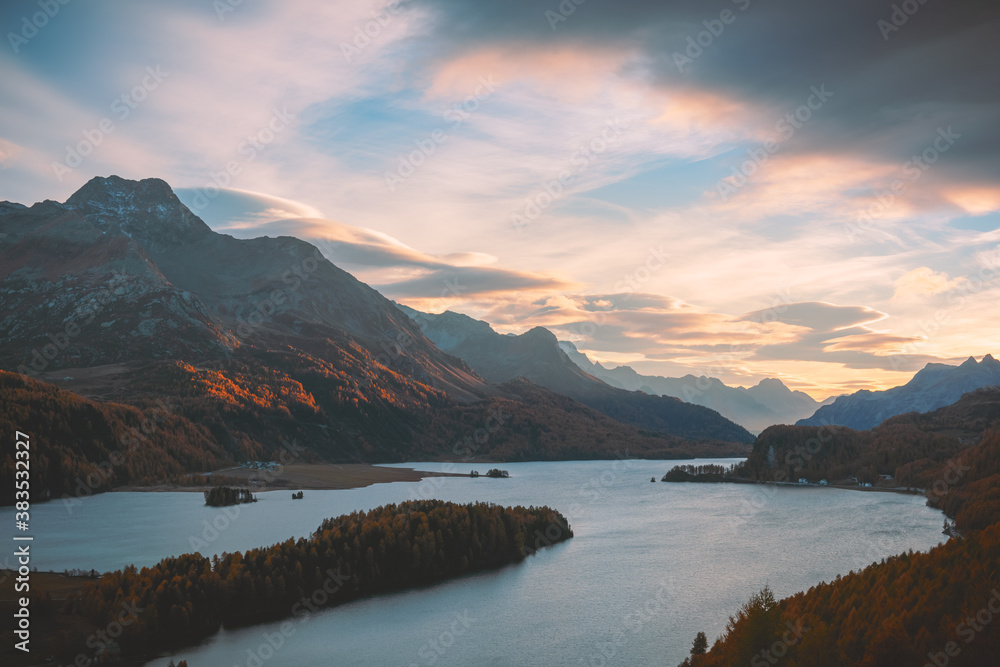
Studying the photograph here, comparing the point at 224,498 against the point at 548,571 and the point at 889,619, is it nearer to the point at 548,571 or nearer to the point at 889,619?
the point at 548,571

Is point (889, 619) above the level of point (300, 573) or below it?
below

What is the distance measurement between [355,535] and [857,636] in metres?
60.7

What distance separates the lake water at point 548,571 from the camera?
65.8 m

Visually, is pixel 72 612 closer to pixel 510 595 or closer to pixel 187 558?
pixel 187 558

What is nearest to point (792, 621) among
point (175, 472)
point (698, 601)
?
point (698, 601)

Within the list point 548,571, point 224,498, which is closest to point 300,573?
point 548,571

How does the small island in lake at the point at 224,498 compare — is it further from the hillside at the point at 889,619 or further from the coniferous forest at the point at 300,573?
the hillside at the point at 889,619

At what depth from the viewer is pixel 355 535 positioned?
93.1m

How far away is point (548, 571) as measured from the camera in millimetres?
100125

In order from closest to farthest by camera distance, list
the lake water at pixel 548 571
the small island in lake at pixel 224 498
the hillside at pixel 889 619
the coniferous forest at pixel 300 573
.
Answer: the hillside at pixel 889 619 < the coniferous forest at pixel 300 573 < the lake water at pixel 548 571 < the small island in lake at pixel 224 498

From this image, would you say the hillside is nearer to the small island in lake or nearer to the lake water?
the lake water

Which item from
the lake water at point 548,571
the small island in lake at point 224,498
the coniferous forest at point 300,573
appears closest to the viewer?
the coniferous forest at point 300,573

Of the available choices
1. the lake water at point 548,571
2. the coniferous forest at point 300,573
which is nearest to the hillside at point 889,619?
the lake water at point 548,571

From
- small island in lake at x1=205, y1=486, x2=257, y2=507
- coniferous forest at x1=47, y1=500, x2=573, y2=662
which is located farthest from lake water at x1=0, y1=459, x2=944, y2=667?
coniferous forest at x1=47, y1=500, x2=573, y2=662
